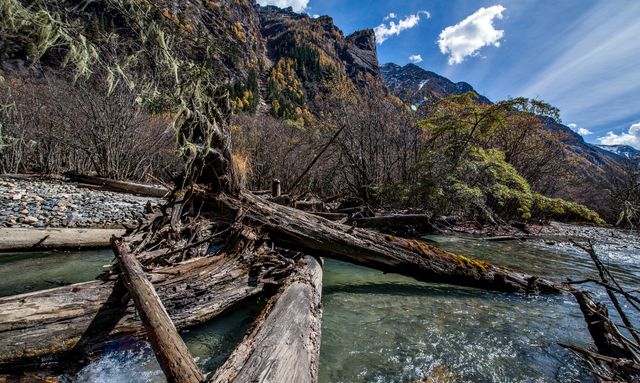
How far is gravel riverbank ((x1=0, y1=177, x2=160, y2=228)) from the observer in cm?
645

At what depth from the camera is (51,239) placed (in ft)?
17.9

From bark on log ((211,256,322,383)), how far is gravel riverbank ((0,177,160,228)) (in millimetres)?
4364

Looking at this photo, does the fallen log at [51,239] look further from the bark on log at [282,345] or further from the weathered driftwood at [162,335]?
the bark on log at [282,345]

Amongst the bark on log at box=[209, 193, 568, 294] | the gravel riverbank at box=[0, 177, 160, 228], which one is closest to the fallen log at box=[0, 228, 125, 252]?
the gravel riverbank at box=[0, 177, 160, 228]

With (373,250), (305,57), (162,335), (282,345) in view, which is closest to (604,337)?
(373,250)

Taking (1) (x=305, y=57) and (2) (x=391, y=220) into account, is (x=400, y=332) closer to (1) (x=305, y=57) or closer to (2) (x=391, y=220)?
(2) (x=391, y=220)

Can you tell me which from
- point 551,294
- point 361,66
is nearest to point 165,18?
point 551,294

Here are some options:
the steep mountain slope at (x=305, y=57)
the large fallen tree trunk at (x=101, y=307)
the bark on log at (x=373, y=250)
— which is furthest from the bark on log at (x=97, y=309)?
the steep mountain slope at (x=305, y=57)

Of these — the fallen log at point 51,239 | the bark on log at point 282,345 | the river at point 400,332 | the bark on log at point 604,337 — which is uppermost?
the bark on log at point 604,337

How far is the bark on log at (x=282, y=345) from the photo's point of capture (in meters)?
1.72

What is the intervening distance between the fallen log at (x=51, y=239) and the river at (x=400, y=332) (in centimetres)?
23

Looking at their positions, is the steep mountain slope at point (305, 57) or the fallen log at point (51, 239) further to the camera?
the steep mountain slope at point (305, 57)

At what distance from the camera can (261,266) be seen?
377 centimetres

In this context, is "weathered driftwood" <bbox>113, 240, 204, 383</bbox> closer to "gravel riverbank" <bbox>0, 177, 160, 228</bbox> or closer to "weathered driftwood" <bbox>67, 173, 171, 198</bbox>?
"gravel riverbank" <bbox>0, 177, 160, 228</bbox>
